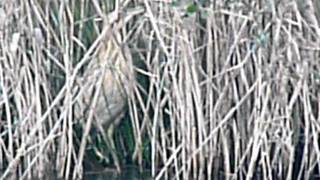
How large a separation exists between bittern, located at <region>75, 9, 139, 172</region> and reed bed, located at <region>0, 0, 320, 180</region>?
0.12ft

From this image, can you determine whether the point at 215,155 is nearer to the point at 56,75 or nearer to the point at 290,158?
the point at 290,158

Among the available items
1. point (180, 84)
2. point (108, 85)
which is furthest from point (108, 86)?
point (180, 84)

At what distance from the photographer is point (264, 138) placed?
12.2 feet

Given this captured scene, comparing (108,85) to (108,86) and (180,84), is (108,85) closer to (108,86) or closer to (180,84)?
(108,86)

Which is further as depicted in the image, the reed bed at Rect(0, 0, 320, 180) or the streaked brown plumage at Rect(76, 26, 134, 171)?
the streaked brown plumage at Rect(76, 26, 134, 171)

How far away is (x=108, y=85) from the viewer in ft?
13.4

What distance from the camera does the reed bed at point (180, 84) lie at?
374cm

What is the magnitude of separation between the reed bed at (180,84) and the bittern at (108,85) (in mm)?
35

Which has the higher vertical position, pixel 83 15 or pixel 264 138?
pixel 83 15

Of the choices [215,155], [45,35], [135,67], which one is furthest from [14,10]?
[215,155]

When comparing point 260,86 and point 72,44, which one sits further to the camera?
point 72,44

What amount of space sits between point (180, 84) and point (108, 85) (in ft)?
1.26

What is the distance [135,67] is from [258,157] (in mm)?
612

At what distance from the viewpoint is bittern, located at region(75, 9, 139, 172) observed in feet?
12.9
